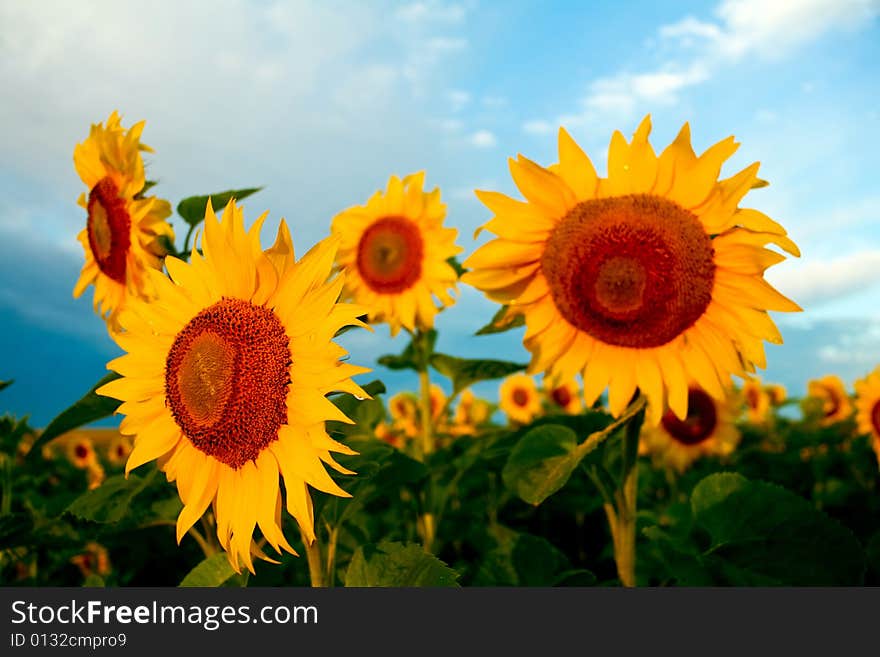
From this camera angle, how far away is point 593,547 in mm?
6293

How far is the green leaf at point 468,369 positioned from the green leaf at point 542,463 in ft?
5.26

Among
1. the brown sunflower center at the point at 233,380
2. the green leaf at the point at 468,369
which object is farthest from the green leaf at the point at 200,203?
the green leaf at the point at 468,369

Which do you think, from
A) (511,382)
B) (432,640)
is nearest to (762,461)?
(511,382)

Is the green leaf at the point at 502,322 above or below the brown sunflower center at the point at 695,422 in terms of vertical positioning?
below

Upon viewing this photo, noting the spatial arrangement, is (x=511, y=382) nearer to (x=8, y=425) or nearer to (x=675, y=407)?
(x=8, y=425)

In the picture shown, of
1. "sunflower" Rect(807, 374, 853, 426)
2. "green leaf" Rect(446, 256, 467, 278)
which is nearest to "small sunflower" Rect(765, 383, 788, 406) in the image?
"sunflower" Rect(807, 374, 853, 426)

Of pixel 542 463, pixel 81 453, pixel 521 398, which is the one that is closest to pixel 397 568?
pixel 542 463

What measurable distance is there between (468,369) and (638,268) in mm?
2399

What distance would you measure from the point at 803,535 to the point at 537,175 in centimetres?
167

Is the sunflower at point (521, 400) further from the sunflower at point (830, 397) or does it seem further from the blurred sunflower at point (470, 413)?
the sunflower at point (830, 397)

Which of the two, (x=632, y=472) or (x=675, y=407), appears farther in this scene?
(x=632, y=472)

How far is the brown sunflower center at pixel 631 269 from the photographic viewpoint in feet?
8.57

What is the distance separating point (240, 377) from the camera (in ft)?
7.17

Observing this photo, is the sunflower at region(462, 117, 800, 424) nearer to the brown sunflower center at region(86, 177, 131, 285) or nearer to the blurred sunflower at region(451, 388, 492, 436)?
the brown sunflower center at region(86, 177, 131, 285)
